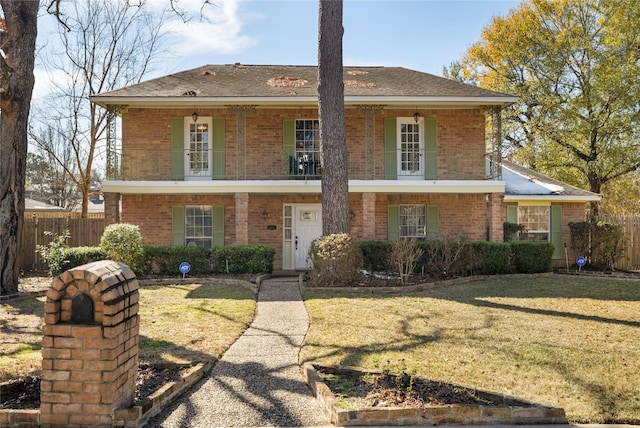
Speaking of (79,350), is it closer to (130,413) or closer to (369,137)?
(130,413)

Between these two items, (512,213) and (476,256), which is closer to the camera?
(476,256)

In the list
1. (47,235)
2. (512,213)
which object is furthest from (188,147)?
(512,213)

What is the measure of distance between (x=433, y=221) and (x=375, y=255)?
3.50 meters

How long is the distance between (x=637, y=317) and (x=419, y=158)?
9.27 m

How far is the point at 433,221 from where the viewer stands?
53.7ft

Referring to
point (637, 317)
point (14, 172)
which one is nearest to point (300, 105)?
point (14, 172)

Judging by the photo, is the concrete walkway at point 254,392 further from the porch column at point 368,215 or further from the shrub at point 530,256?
the shrub at point 530,256

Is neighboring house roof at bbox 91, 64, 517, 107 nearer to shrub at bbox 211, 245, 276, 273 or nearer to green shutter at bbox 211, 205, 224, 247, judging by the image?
green shutter at bbox 211, 205, 224, 247

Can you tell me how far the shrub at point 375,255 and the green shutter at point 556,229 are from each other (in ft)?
25.5

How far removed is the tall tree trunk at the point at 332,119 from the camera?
1242cm

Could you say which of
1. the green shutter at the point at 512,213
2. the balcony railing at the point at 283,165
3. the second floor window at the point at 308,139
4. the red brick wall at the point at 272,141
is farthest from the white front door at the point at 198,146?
the green shutter at the point at 512,213

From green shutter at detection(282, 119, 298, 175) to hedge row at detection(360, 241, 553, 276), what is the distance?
3865 millimetres

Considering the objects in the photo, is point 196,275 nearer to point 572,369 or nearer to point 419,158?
point 419,158

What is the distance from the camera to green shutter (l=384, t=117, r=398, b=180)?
16047 mm
